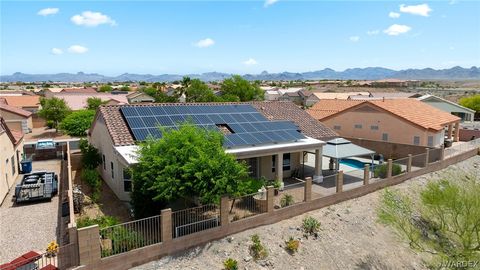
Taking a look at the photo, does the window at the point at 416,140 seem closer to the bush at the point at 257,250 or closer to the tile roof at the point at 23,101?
the bush at the point at 257,250

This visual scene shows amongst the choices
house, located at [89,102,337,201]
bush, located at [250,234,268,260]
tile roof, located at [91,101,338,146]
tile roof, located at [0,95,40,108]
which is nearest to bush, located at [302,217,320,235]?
bush, located at [250,234,268,260]

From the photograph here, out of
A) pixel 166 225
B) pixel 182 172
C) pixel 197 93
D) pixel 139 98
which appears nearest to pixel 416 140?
pixel 182 172

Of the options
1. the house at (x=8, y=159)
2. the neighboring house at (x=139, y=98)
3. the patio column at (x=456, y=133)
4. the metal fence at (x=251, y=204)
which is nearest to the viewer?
the metal fence at (x=251, y=204)

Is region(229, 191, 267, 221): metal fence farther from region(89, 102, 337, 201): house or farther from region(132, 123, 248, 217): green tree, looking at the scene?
region(89, 102, 337, 201): house

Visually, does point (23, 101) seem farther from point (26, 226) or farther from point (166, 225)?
point (166, 225)

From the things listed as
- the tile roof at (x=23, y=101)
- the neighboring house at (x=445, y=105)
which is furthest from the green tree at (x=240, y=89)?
the neighboring house at (x=445, y=105)

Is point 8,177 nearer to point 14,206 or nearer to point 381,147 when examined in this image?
point 14,206

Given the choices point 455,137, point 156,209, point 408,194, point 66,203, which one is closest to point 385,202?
point 408,194
